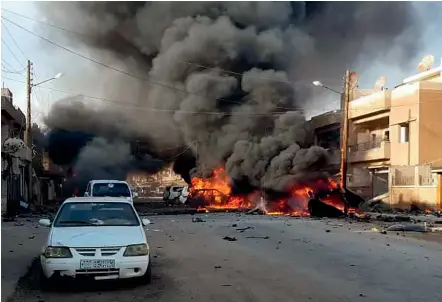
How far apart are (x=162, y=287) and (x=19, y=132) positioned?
3074 centimetres

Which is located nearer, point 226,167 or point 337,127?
point 226,167

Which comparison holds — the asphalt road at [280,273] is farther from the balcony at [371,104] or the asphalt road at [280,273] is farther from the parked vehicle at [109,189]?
the balcony at [371,104]

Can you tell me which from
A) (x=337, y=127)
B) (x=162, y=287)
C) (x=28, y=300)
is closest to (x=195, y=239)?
(x=162, y=287)

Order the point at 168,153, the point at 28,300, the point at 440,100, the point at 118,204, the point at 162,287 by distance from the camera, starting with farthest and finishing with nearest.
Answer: the point at 168,153
the point at 440,100
the point at 118,204
the point at 162,287
the point at 28,300

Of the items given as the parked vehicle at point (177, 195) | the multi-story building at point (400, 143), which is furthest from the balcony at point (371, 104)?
the parked vehicle at point (177, 195)

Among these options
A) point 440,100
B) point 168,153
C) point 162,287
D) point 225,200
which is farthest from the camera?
point 168,153

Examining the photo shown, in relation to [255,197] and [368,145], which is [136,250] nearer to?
[255,197]

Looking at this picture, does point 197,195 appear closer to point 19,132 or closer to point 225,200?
point 225,200

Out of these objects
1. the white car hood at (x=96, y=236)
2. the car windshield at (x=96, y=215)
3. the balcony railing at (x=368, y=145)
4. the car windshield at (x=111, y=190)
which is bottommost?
the white car hood at (x=96, y=236)

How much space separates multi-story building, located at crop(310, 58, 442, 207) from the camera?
1187 inches

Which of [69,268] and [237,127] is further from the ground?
[237,127]

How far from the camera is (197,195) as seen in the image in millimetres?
35156

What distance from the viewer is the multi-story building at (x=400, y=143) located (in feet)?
98.9

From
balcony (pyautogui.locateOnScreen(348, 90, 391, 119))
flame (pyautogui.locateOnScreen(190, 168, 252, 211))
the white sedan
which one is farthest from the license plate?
balcony (pyautogui.locateOnScreen(348, 90, 391, 119))
